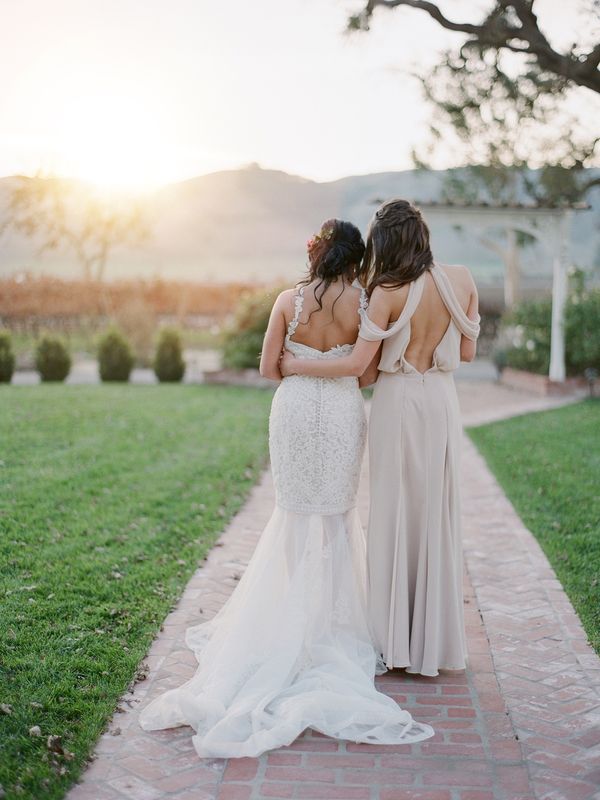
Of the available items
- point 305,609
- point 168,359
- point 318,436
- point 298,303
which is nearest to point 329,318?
point 298,303

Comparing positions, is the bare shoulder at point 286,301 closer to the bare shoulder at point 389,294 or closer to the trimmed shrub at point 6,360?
the bare shoulder at point 389,294

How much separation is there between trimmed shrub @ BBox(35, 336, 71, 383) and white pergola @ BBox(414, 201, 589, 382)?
27.2 ft

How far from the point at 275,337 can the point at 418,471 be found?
916 millimetres

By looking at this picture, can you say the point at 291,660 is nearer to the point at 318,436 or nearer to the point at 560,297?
the point at 318,436

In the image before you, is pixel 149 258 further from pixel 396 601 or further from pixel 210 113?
pixel 396 601

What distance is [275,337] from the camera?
381cm

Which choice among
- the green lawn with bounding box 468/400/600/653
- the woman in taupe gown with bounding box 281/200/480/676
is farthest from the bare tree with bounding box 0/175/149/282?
the woman in taupe gown with bounding box 281/200/480/676

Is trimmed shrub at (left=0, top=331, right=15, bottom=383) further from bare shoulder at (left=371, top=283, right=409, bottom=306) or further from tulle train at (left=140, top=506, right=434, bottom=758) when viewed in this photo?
bare shoulder at (left=371, top=283, right=409, bottom=306)

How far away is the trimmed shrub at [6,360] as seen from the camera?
17.1 metres

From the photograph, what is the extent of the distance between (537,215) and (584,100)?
7.15 feet

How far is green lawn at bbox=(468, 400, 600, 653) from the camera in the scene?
536 cm

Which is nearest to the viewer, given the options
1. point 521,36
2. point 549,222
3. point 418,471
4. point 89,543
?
point 418,471

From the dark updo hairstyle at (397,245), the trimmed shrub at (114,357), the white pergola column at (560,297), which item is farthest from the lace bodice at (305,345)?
the trimmed shrub at (114,357)

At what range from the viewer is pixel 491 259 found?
9881 cm
